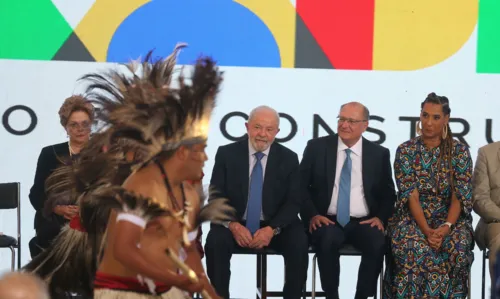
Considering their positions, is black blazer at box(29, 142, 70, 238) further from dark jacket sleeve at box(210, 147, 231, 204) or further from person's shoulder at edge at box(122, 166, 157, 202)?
person's shoulder at edge at box(122, 166, 157, 202)

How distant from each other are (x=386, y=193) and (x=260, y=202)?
2.77 ft

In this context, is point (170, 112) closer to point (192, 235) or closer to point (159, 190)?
point (159, 190)

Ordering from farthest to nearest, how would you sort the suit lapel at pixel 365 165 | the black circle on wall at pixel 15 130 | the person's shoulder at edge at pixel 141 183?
the black circle on wall at pixel 15 130, the suit lapel at pixel 365 165, the person's shoulder at edge at pixel 141 183

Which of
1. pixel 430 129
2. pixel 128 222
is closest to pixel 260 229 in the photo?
pixel 430 129

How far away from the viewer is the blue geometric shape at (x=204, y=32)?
6.41 m

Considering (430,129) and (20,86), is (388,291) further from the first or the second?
(20,86)

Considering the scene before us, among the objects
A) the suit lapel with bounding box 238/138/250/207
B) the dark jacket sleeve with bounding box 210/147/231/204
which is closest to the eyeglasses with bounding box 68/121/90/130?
the dark jacket sleeve with bounding box 210/147/231/204

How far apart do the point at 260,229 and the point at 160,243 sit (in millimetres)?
1996

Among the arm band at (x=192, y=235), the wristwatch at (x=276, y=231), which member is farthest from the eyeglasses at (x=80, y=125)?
the arm band at (x=192, y=235)

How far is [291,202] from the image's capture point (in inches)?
211

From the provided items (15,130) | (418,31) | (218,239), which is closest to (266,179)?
(218,239)

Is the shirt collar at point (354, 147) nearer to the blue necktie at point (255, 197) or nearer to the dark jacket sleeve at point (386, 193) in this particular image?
the dark jacket sleeve at point (386, 193)

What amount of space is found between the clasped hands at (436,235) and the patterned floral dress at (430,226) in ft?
0.09

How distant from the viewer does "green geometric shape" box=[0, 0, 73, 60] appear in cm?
633
